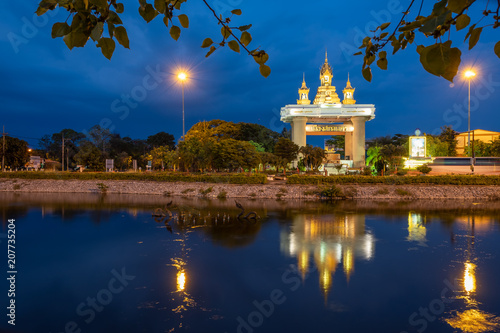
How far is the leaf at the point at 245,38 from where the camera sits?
2.13m

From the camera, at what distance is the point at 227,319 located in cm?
706

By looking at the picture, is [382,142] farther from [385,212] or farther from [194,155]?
[385,212]

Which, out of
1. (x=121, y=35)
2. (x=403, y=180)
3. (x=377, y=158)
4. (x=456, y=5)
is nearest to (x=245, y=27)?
(x=121, y=35)

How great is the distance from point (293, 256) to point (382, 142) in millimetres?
64232

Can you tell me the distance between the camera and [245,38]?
2.14m

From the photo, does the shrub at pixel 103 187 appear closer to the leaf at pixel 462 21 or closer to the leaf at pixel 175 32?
the leaf at pixel 175 32

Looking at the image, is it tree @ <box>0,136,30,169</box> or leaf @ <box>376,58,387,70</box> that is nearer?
leaf @ <box>376,58,387,70</box>

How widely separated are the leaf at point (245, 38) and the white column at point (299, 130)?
51316 mm

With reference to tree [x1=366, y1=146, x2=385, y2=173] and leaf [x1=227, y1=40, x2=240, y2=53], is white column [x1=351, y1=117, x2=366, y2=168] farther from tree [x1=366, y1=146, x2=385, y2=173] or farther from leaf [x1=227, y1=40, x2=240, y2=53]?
leaf [x1=227, y1=40, x2=240, y2=53]

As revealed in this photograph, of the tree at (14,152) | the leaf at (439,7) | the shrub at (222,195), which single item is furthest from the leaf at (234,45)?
the tree at (14,152)

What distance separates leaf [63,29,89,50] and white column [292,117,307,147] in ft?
171

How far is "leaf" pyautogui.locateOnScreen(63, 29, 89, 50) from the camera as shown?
159cm

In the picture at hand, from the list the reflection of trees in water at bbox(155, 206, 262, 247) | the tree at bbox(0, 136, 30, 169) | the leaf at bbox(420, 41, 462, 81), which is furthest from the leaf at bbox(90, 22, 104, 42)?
the tree at bbox(0, 136, 30, 169)

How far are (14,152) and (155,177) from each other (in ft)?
76.0
